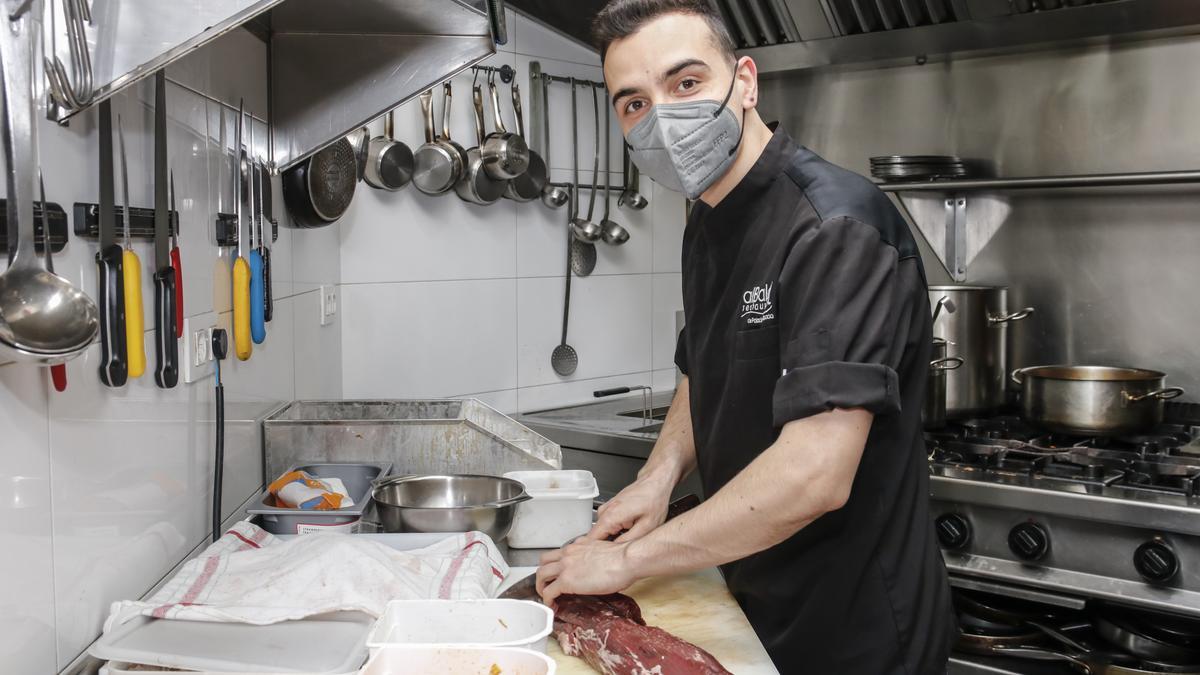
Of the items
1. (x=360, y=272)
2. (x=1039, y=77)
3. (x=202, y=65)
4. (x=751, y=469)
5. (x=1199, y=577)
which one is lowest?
(x=1199, y=577)

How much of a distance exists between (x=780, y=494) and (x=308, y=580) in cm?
57

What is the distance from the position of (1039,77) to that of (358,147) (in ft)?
5.65

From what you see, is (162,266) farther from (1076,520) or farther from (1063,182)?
(1063,182)

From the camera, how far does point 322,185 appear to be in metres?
2.15

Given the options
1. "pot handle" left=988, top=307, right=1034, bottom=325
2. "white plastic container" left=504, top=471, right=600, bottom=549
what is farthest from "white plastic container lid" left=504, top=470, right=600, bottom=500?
"pot handle" left=988, top=307, right=1034, bottom=325

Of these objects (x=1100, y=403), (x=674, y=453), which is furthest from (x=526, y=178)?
(x=1100, y=403)

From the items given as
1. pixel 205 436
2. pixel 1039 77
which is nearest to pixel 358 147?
pixel 205 436

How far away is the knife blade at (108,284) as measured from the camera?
44.6 inches

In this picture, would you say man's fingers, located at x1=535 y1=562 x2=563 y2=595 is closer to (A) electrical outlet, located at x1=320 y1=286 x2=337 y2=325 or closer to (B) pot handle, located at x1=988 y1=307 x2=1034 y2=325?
(A) electrical outlet, located at x1=320 y1=286 x2=337 y2=325

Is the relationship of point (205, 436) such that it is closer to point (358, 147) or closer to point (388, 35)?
point (388, 35)

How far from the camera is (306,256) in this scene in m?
2.31

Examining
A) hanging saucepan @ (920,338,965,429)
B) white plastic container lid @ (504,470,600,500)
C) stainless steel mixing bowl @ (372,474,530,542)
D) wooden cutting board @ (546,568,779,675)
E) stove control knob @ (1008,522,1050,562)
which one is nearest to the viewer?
wooden cutting board @ (546,568,779,675)

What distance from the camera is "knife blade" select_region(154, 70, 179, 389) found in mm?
1302

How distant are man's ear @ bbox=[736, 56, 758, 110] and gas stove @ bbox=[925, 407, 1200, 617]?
3.19 feet
